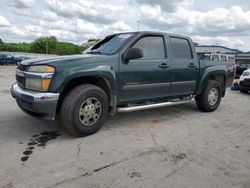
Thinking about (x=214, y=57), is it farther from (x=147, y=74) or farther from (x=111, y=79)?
(x=111, y=79)

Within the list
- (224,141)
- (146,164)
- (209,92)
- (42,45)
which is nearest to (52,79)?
(146,164)

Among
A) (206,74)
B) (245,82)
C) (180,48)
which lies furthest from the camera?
(245,82)

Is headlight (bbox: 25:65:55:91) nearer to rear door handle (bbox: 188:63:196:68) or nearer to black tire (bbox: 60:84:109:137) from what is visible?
black tire (bbox: 60:84:109:137)

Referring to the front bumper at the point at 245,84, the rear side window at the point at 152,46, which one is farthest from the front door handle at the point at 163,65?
the front bumper at the point at 245,84

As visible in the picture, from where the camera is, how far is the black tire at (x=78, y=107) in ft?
12.8

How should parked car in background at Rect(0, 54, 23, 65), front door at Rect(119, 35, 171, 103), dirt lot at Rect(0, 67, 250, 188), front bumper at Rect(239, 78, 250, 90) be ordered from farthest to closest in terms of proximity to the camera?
parked car in background at Rect(0, 54, 23, 65) < front bumper at Rect(239, 78, 250, 90) < front door at Rect(119, 35, 171, 103) < dirt lot at Rect(0, 67, 250, 188)

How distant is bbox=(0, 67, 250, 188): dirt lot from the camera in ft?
9.32

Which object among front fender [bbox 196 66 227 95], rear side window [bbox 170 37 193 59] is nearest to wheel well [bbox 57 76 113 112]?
rear side window [bbox 170 37 193 59]

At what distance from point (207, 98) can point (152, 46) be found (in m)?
2.22

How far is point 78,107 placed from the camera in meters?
3.96

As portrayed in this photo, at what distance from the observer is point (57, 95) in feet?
12.5

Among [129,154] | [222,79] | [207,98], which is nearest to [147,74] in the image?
[129,154]

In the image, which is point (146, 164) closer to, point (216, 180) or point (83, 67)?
point (216, 180)

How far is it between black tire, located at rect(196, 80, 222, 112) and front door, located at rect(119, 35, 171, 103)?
141 cm
